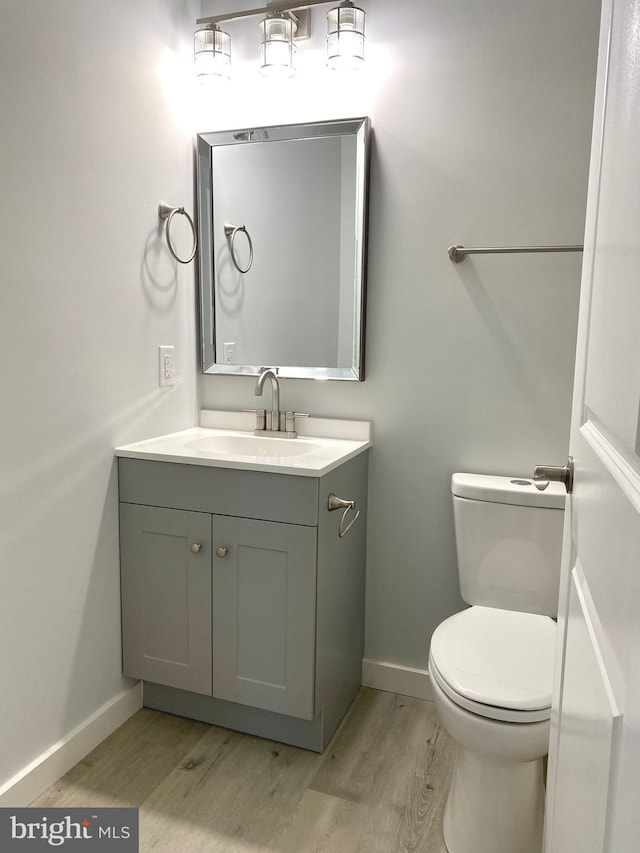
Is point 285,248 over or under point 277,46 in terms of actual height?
under

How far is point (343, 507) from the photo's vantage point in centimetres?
191

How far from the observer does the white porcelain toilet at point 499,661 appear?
1396 millimetres

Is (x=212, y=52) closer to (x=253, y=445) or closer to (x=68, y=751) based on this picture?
(x=253, y=445)

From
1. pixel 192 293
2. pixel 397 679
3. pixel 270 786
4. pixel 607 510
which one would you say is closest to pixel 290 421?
pixel 192 293

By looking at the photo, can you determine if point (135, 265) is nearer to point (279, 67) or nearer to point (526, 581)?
point (279, 67)

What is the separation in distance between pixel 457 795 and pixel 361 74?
2.09 m

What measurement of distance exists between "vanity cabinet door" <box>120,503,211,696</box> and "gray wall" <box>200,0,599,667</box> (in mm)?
612

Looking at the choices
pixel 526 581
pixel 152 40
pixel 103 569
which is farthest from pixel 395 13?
pixel 103 569

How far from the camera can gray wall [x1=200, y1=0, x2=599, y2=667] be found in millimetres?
1858

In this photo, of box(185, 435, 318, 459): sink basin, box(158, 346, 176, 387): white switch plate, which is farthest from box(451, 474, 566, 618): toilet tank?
box(158, 346, 176, 387): white switch plate

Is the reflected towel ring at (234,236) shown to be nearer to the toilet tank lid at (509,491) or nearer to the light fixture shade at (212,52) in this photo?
the light fixture shade at (212,52)

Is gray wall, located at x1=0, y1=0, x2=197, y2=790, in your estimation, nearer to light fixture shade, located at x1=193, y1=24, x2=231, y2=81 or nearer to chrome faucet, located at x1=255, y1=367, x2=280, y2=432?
light fixture shade, located at x1=193, y1=24, x2=231, y2=81

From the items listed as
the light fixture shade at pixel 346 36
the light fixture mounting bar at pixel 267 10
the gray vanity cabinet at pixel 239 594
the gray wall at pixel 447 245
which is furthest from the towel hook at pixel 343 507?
the light fixture mounting bar at pixel 267 10

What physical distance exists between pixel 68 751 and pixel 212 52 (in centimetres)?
214
